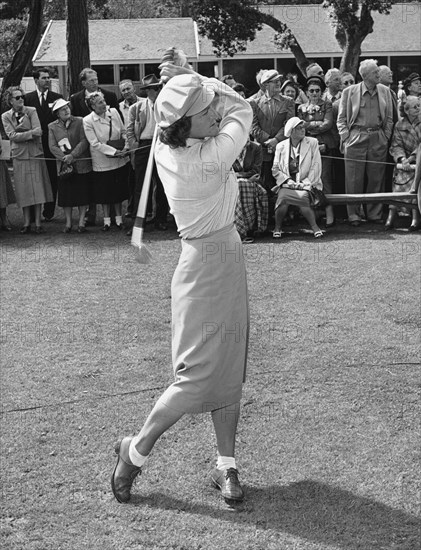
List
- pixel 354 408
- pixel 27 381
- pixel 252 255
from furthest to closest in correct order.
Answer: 1. pixel 252 255
2. pixel 27 381
3. pixel 354 408

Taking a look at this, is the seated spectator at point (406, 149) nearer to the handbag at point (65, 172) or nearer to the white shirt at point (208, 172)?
the handbag at point (65, 172)

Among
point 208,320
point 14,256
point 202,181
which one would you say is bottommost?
point 14,256

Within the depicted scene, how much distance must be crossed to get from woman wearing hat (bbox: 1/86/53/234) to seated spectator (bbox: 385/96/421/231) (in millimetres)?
4573

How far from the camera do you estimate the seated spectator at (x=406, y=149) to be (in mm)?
11344

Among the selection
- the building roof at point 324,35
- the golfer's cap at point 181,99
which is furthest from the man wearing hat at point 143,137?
the building roof at point 324,35

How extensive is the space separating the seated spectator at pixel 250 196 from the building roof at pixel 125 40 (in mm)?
26432

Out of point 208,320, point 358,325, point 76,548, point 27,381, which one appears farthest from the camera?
point 358,325

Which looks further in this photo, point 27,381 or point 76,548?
point 27,381

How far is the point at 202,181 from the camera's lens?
4195 mm

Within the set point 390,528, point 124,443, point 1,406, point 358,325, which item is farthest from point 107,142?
point 390,528

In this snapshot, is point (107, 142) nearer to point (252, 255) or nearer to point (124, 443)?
point (252, 255)

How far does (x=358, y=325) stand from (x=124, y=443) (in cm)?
324

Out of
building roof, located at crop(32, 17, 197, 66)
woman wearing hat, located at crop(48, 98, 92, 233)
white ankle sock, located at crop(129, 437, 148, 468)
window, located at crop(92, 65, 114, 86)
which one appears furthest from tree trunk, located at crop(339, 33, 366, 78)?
white ankle sock, located at crop(129, 437, 148, 468)

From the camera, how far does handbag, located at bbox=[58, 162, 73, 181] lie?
38.7 feet
